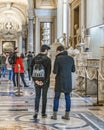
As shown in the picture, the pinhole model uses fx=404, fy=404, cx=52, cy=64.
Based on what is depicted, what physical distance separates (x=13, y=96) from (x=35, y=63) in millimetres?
4204

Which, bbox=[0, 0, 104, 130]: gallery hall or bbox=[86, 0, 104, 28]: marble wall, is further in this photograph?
bbox=[86, 0, 104, 28]: marble wall

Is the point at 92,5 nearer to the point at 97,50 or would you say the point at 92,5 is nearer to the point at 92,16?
the point at 92,16

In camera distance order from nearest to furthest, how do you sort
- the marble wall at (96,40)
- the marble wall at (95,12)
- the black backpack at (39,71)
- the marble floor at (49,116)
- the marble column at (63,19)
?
the marble floor at (49,116)
the black backpack at (39,71)
the marble wall at (95,12)
the marble wall at (96,40)
the marble column at (63,19)

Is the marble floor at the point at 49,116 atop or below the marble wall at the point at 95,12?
below

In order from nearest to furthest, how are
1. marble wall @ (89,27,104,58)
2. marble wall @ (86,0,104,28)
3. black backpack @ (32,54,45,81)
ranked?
black backpack @ (32,54,45,81), marble wall @ (86,0,104,28), marble wall @ (89,27,104,58)

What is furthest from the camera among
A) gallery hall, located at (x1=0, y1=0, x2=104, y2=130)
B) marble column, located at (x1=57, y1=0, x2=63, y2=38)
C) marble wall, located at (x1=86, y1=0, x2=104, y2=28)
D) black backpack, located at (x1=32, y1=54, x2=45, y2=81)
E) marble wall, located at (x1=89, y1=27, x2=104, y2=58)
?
marble column, located at (x1=57, y1=0, x2=63, y2=38)

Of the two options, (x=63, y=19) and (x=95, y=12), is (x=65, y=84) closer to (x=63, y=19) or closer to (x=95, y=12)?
(x=95, y=12)

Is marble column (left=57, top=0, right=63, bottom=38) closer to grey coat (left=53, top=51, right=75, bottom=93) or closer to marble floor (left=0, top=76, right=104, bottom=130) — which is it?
marble floor (left=0, top=76, right=104, bottom=130)

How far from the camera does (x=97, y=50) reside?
15023mm

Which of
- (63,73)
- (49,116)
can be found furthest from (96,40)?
(63,73)

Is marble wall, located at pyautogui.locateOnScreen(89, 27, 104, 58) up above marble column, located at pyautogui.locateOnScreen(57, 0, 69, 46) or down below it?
below

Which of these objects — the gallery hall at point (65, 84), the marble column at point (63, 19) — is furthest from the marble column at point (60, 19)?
the gallery hall at point (65, 84)

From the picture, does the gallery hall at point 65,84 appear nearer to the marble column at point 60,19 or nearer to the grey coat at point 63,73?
the grey coat at point 63,73

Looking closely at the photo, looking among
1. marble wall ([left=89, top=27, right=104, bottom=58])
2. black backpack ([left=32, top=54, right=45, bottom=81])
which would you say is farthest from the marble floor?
marble wall ([left=89, top=27, right=104, bottom=58])
